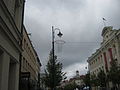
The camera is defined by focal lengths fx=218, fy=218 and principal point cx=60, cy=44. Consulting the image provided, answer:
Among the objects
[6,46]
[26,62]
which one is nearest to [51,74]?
[26,62]

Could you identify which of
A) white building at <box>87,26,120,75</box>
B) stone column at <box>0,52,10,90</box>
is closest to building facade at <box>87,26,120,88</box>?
white building at <box>87,26,120,75</box>

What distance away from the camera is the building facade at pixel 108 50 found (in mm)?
41500

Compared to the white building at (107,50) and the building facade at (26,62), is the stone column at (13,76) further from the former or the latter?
the white building at (107,50)

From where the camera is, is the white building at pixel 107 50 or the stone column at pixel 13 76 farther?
the white building at pixel 107 50

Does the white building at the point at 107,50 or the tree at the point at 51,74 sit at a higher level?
the white building at the point at 107,50

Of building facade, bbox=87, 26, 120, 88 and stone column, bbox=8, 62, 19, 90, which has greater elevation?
building facade, bbox=87, 26, 120, 88

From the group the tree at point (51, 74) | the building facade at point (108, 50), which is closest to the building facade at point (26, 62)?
the tree at point (51, 74)

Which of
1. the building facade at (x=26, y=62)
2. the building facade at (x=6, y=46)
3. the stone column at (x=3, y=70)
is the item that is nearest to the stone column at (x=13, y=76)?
the building facade at (x=6, y=46)

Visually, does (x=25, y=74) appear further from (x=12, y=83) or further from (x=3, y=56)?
(x=3, y=56)

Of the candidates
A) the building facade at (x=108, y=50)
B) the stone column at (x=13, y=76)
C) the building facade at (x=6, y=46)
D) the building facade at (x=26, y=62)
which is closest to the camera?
the building facade at (x=6, y=46)

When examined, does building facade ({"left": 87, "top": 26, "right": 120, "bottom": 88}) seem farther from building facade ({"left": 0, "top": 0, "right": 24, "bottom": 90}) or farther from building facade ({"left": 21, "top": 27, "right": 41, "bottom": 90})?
building facade ({"left": 0, "top": 0, "right": 24, "bottom": 90})

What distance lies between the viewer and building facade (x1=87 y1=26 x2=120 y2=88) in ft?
136

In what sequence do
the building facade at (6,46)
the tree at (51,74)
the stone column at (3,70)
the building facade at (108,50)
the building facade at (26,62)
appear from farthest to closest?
1. the building facade at (108,50)
2. the tree at (51,74)
3. the building facade at (26,62)
4. the stone column at (3,70)
5. the building facade at (6,46)

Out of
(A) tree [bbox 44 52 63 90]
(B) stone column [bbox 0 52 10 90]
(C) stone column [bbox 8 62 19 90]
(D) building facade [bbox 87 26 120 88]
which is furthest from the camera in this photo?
(D) building facade [bbox 87 26 120 88]
